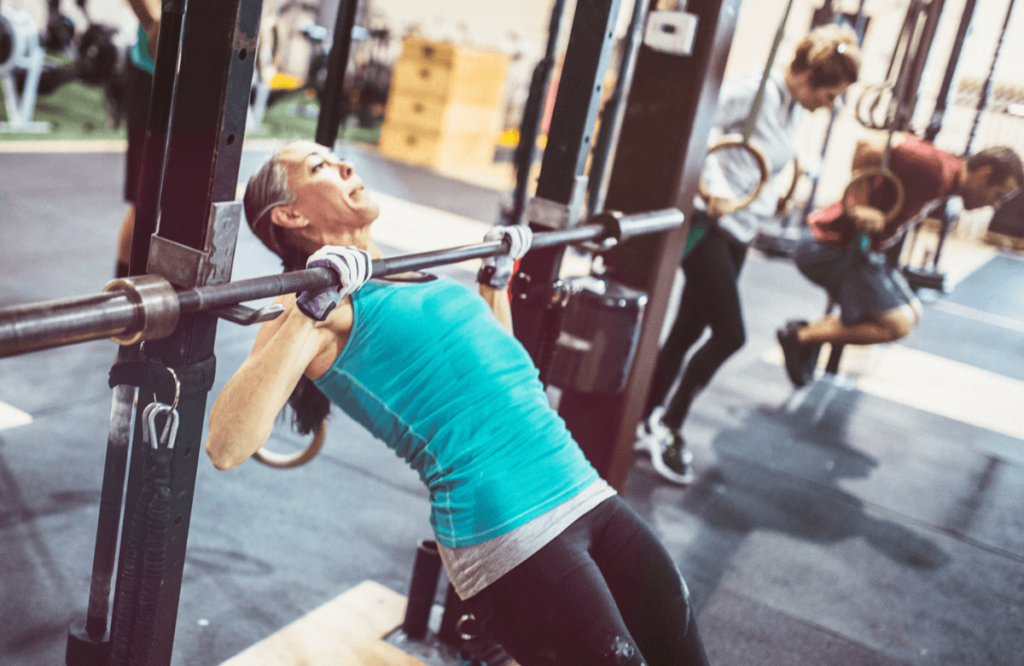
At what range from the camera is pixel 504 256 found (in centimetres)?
142

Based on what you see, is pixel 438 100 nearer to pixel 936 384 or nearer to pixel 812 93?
pixel 936 384

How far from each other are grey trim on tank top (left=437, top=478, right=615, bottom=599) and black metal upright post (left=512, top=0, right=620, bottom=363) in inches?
20.6

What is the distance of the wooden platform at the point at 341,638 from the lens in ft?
5.24

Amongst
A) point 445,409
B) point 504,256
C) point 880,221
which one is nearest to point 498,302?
point 504,256

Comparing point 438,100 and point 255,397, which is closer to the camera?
point 255,397

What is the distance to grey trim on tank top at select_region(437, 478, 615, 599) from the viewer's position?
3.92ft

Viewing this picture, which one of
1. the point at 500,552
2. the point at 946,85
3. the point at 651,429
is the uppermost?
the point at 946,85

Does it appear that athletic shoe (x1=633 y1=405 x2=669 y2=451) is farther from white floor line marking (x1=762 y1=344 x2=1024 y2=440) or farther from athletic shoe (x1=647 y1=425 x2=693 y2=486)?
white floor line marking (x1=762 y1=344 x2=1024 y2=440)

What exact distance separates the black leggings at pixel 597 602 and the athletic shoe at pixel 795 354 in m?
2.49

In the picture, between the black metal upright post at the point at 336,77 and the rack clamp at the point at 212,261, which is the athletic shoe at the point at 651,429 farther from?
the rack clamp at the point at 212,261

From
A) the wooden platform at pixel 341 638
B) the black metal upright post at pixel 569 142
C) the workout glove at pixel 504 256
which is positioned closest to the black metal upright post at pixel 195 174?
the workout glove at pixel 504 256

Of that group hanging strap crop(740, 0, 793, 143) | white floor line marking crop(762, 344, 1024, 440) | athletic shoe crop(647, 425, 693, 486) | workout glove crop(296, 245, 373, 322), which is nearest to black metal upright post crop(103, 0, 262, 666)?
workout glove crop(296, 245, 373, 322)

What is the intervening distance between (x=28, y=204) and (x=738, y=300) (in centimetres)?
346

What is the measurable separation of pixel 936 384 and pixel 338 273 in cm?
440
